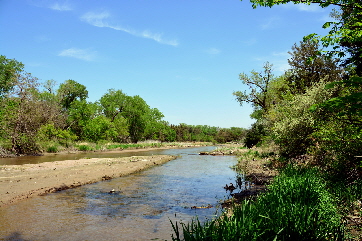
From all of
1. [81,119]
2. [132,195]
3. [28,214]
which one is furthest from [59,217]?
[81,119]

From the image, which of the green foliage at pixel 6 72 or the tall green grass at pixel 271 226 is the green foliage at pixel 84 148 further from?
the tall green grass at pixel 271 226

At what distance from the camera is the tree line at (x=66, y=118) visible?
29281 mm

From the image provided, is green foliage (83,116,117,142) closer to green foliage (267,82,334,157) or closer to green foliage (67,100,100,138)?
green foliage (67,100,100,138)

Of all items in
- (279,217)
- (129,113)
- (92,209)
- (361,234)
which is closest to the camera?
(279,217)

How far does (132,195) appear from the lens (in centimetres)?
1182

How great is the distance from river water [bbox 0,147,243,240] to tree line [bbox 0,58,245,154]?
2090 centimetres

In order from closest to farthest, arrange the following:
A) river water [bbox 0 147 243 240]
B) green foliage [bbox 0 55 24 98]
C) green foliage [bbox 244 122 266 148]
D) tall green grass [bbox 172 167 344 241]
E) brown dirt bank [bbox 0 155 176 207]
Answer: tall green grass [bbox 172 167 344 241] < river water [bbox 0 147 243 240] < brown dirt bank [bbox 0 155 176 207] < green foliage [bbox 244 122 266 148] < green foliage [bbox 0 55 24 98]

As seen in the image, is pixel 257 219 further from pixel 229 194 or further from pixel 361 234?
pixel 229 194

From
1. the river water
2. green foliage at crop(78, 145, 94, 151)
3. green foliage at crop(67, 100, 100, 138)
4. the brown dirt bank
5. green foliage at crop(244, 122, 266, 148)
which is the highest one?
green foliage at crop(67, 100, 100, 138)

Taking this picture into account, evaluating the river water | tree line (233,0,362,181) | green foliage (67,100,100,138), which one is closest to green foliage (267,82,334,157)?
tree line (233,0,362,181)

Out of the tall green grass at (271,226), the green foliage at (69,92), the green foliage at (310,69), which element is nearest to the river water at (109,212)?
the tall green grass at (271,226)

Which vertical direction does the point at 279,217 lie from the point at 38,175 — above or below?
above

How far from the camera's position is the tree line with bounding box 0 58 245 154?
29281 mm

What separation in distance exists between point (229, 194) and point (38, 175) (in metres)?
11.8
